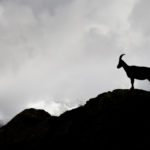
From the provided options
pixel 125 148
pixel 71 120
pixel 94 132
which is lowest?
pixel 125 148

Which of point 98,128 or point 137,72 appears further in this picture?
point 137,72

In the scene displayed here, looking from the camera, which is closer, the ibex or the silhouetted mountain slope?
the silhouetted mountain slope

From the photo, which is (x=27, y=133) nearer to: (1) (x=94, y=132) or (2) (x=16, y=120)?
(2) (x=16, y=120)

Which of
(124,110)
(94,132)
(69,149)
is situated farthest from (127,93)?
(69,149)

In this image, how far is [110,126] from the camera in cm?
2659

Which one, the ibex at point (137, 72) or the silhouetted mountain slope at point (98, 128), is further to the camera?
the ibex at point (137, 72)

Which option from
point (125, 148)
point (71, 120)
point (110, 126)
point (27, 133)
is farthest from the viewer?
point (27, 133)

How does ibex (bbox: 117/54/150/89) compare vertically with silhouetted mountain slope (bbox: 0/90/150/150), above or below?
above

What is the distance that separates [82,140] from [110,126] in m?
2.45

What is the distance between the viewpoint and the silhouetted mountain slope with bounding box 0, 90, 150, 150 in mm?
25547

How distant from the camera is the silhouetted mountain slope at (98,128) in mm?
25547

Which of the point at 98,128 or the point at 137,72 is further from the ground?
the point at 137,72

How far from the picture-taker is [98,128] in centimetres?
2698

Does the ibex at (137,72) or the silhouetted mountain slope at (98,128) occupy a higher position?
the ibex at (137,72)
